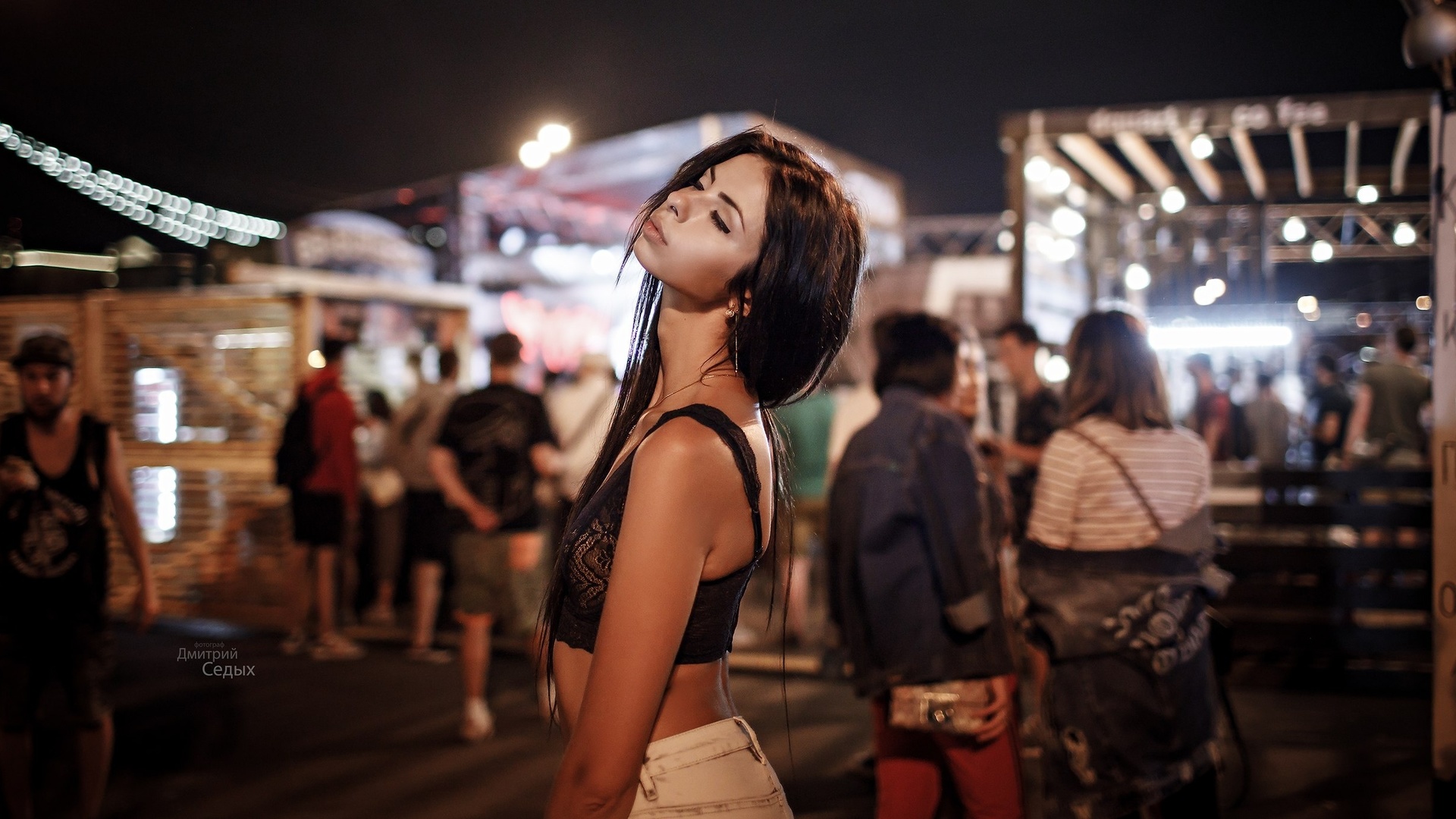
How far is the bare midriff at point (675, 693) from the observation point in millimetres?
1343

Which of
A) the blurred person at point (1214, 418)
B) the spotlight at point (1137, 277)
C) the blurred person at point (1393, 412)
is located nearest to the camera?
the blurred person at point (1393, 412)

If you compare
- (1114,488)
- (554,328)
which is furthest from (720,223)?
(554,328)

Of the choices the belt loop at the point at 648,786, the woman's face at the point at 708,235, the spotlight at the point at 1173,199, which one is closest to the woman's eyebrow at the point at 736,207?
the woman's face at the point at 708,235

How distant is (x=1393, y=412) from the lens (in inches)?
295

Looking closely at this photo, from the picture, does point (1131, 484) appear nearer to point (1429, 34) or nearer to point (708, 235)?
point (708, 235)

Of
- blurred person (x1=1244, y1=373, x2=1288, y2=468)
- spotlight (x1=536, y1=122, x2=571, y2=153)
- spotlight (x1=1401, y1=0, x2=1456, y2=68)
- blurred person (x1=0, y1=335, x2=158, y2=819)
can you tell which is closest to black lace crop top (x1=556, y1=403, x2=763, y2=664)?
blurred person (x1=0, y1=335, x2=158, y2=819)

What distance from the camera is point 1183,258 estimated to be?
1044cm

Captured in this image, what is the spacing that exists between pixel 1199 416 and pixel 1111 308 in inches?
275

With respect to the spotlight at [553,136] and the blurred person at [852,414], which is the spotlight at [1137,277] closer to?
the blurred person at [852,414]

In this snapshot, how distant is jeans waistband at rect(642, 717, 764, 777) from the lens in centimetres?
132

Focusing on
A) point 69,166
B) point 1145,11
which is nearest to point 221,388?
point 69,166

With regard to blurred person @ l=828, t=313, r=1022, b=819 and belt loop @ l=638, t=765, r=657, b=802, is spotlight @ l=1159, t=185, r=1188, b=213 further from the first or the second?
belt loop @ l=638, t=765, r=657, b=802

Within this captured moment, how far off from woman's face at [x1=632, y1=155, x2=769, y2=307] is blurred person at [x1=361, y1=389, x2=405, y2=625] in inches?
247

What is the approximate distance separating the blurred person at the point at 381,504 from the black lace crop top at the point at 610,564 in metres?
6.23
